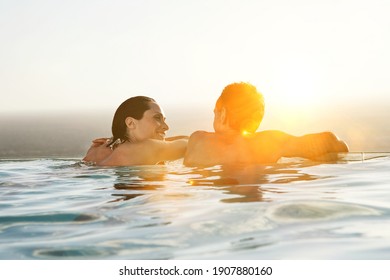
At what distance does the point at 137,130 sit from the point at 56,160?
2.31 meters

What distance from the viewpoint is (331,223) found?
15.1 ft

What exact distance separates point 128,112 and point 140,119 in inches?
8.2

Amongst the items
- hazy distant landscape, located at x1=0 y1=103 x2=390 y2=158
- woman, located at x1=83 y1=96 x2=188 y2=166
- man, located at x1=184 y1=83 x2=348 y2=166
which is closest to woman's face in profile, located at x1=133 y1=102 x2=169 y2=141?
woman, located at x1=83 y1=96 x2=188 y2=166

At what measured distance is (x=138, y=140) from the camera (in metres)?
8.80

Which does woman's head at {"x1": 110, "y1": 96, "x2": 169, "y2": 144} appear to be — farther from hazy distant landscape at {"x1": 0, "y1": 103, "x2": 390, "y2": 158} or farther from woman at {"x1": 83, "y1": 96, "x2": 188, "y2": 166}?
hazy distant landscape at {"x1": 0, "y1": 103, "x2": 390, "y2": 158}

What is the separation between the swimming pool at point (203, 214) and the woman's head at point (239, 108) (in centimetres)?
58

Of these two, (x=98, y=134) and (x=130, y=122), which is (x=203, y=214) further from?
(x=98, y=134)

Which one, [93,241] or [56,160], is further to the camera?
[56,160]

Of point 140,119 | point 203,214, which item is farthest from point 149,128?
point 203,214

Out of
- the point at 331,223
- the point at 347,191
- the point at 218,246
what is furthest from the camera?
the point at 347,191

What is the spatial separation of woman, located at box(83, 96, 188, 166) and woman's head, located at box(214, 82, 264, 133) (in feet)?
2.69

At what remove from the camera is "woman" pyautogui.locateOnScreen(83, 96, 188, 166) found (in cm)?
840
